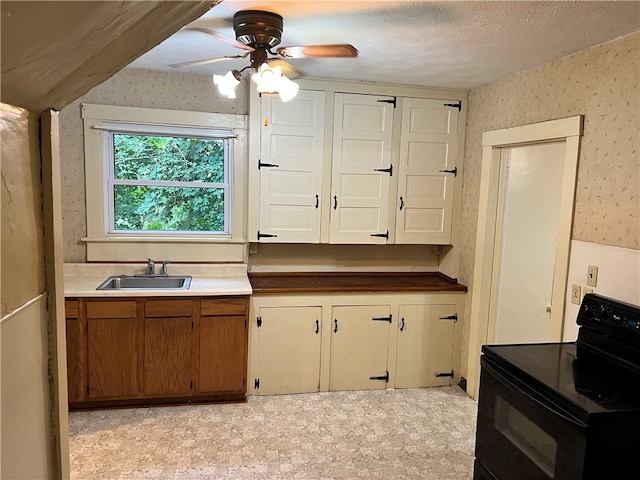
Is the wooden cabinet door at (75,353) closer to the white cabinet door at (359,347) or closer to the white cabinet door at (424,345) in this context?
the white cabinet door at (359,347)

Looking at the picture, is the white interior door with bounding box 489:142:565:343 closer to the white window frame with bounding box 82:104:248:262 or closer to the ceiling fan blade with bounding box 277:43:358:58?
the ceiling fan blade with bounding box 277:43:358:58

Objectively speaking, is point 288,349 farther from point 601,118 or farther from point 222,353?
point 601,118

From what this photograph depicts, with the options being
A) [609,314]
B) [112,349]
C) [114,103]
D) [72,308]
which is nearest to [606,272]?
[609,314]

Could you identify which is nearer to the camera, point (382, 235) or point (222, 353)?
point (222, 353)

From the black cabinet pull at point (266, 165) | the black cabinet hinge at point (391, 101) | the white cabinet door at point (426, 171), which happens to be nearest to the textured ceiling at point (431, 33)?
the black cabinet hinge at point (391, 101)

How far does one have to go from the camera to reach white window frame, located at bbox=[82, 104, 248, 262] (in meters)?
3.31

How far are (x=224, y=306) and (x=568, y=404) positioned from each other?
7.19 ft

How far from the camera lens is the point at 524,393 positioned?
1725 mm

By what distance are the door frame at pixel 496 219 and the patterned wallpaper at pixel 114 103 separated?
6.39 feet

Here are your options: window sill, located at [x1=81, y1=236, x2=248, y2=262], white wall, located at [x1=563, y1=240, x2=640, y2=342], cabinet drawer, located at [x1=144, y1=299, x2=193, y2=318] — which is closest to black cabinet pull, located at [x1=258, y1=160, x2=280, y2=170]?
window sill, located at [x1=81, y1=236, x2=248, y2=262]

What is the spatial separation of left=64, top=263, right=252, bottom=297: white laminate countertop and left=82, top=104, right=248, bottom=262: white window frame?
0.07m

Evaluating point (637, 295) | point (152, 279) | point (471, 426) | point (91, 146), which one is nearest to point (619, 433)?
point (637, 295)

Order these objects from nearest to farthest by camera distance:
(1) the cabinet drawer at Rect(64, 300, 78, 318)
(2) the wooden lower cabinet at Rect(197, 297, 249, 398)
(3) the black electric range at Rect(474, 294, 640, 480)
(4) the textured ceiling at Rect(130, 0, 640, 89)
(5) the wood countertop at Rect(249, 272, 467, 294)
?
(3) the black electric range at Rect(474, 294, 640, 480) → (4) the textured ceiling at Rect(130, 0, 640, 89) → (1) the cabinet drawer at Rect(64, 300, 78, 318) → (2) the wooden lower cabinet at Rect(197, 297, 249, 398) → (5) the wood countertop at Rect(249, 272, 467, 294)

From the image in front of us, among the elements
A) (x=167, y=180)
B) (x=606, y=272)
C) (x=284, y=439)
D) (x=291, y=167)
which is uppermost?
(x=291, y=167)
